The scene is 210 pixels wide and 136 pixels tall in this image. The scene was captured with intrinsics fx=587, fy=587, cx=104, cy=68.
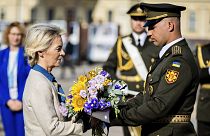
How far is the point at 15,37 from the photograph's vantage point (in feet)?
21.4

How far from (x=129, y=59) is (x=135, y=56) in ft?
0.33

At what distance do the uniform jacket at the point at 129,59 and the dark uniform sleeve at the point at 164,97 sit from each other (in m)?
2.42

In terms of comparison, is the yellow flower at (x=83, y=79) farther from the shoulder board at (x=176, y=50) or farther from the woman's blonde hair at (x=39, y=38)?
the shoulder board at (x=176, y=50)

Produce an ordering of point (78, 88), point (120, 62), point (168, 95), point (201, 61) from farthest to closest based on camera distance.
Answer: point (120, 62) → point (201, 61) → point (78, 88) → point (168, 95)

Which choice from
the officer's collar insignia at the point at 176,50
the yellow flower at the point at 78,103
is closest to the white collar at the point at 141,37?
the officer's collar insignia at the point at 176,50

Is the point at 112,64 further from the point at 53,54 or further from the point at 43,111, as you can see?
the point at 43,111

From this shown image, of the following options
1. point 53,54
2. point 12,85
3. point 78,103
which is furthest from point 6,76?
point 78,103

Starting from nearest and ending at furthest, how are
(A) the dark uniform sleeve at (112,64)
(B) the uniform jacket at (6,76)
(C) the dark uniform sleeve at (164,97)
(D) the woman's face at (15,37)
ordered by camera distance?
(C) the dark uniform sleeve at (164,97) < (B) the uniform jacket at (6,76) < (D) the woman's face at (15,37) < (A) the dark uniform sleeve at (112,64)

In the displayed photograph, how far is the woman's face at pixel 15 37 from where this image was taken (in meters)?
6.49

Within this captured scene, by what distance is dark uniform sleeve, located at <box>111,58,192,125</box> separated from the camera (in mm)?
3812

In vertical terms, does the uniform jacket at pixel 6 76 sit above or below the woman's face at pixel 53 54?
below

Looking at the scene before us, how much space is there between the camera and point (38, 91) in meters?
Result: 3.95

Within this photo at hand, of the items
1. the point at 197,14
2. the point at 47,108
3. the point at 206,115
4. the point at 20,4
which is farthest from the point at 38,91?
the point at 20,4

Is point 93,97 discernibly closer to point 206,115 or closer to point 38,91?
point 38,91
